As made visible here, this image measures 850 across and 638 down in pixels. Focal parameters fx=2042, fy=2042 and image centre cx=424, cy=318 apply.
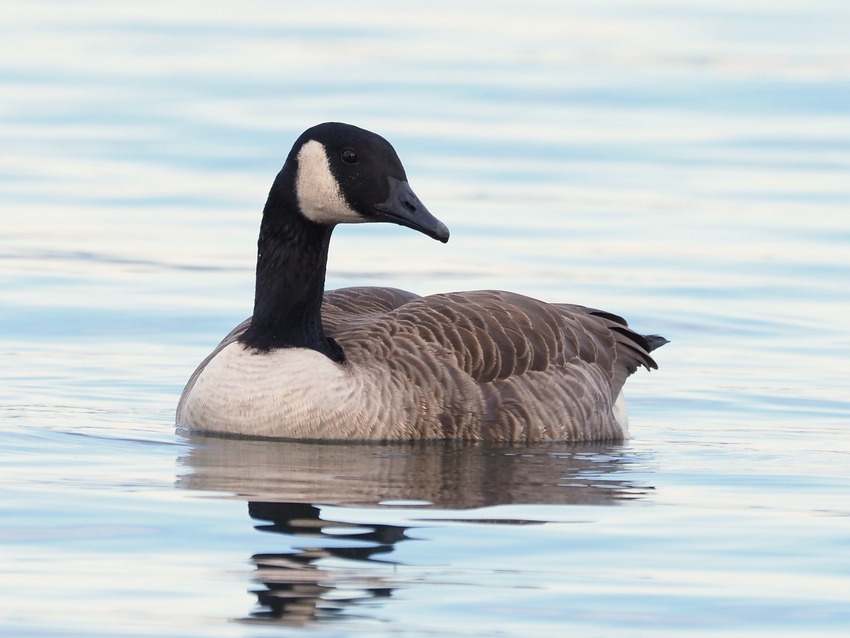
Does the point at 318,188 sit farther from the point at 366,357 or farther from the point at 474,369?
the point at 474,369

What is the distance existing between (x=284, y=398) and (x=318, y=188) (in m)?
1.33

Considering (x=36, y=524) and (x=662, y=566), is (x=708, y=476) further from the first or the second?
(x=36, y=524)

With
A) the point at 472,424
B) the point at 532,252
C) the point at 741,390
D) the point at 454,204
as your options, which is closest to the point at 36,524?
the point at 472,424

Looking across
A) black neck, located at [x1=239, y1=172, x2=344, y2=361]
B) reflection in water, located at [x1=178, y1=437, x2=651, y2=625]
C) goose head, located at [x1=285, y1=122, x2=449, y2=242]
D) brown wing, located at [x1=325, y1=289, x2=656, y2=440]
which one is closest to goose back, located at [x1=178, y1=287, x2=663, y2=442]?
brown wing, located at [x1=325, y1=289, x2=656, y2=440]

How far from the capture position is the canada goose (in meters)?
12.3

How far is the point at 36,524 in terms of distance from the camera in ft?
31.8

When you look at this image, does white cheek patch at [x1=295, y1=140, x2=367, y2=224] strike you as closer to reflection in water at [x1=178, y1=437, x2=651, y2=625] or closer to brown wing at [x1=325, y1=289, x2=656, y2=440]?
brown wing at [x1=325, y1=289, x2=656, y2=440]

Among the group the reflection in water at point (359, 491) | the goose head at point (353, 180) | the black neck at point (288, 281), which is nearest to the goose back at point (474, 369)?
the reflection in water at point (359, 491)

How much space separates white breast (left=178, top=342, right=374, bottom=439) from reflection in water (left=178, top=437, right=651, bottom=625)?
4.3 inches

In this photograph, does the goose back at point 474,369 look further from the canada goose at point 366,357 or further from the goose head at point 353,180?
the goose head at point 353,180

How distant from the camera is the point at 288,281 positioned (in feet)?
41.7

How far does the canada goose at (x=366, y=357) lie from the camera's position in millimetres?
12273

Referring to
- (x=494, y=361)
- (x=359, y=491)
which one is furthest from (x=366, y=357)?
(x=359, y=491)

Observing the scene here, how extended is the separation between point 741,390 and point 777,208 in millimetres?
7641
